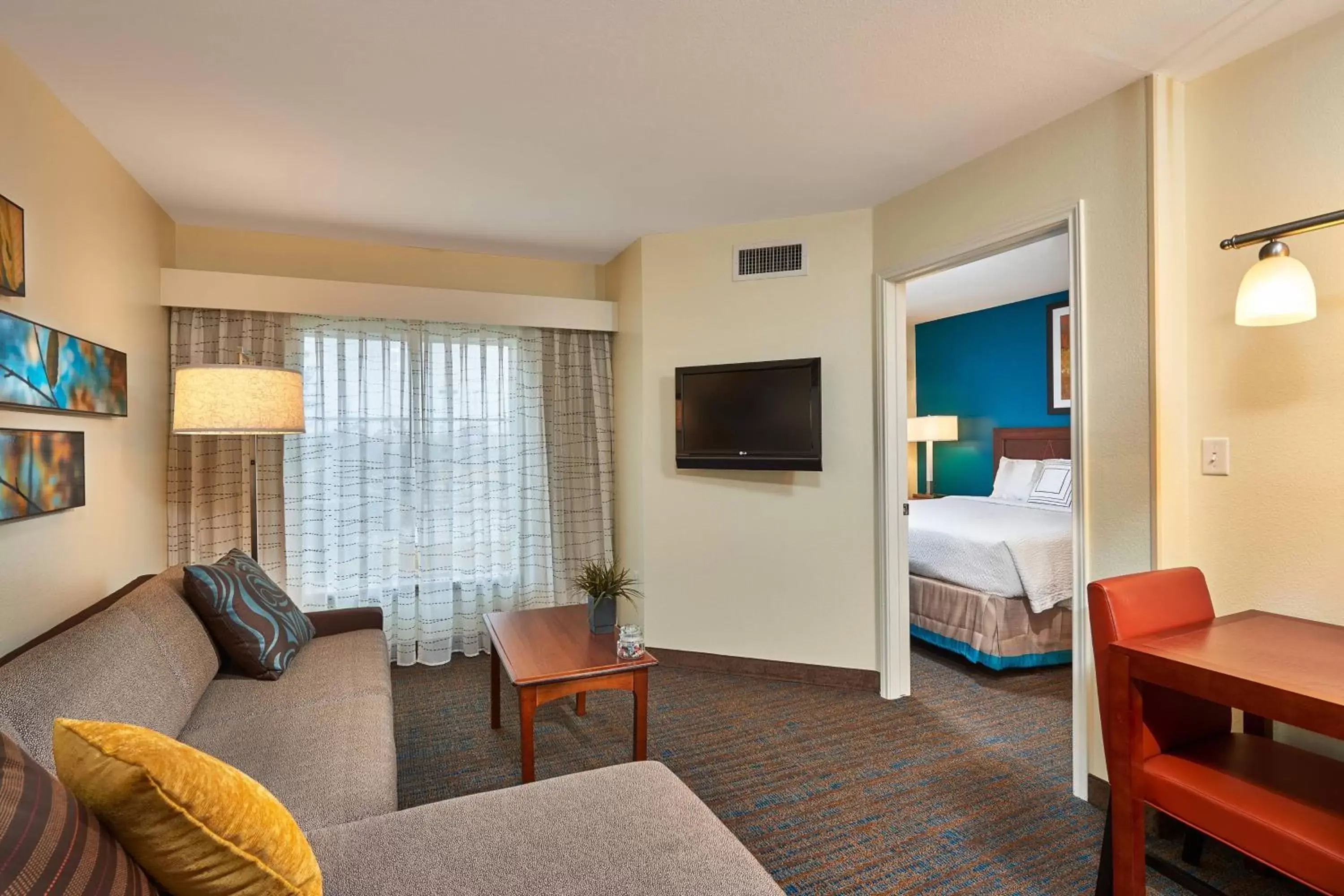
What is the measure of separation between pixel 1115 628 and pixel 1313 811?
0.49m

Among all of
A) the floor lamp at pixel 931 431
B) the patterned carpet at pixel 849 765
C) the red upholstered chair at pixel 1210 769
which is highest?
the floor lamp at pixel 931 431

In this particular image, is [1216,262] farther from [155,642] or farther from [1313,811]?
[155,642]

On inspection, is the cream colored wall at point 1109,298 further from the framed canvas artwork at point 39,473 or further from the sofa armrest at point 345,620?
the framed canvas artwork at point 39,473

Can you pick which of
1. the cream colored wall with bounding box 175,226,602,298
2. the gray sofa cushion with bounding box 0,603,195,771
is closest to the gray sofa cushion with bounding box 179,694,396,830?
the gray sofa cushion with bounding box 0,603,195,771

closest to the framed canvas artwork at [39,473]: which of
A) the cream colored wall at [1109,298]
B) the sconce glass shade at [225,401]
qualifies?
the sconce glass shade at [225,401]

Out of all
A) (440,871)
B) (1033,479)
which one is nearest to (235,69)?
(440,871)

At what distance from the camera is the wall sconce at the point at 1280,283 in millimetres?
1738

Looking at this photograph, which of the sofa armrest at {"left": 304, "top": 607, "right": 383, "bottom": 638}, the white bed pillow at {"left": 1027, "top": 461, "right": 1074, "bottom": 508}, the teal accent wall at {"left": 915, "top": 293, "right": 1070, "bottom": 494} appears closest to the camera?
the sofa armrest at {"left": 304, "top": 607, "right": 383, "bottom": 638}

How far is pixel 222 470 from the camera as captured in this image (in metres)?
3.59

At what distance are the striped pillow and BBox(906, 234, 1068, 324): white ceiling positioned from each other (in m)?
4.14

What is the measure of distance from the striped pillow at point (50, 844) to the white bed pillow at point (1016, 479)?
5674 millimetres

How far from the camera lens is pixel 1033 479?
5.41 m

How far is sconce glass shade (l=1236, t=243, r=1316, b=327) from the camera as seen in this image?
1.74m

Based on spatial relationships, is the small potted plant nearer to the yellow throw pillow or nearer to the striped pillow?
the yellow throw pillow
